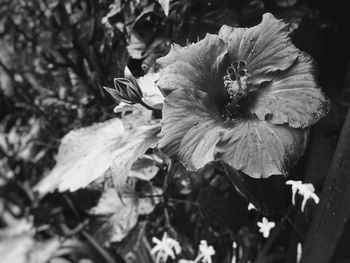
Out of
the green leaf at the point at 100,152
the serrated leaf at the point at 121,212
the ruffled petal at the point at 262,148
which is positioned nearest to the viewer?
the ruffled petal at the point at 262,148

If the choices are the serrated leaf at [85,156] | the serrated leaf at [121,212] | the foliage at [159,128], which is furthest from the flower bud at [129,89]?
the serrated leaf at [121,212]

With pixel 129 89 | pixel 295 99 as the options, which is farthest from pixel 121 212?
pixel 295 99

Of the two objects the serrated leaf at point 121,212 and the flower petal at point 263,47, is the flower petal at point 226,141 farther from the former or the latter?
the serrated leaf at point 121,212

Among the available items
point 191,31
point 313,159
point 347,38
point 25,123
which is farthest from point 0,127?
point 347,38

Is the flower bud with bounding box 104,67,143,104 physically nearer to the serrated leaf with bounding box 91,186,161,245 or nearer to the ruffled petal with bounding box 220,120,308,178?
the ruffled petal with bounding box 220,120,308,178

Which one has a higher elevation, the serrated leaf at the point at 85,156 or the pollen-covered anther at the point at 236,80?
the pollen-covered anther at the point at 236,80

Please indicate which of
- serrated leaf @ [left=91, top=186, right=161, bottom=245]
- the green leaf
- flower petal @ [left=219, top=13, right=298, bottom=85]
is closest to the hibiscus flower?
flower petal @ [left=219, top=13, right=298, bottom=85]

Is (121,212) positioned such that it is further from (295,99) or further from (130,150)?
(295,99)
